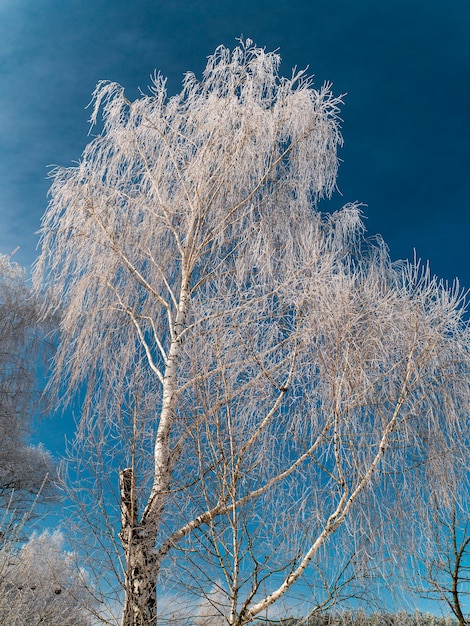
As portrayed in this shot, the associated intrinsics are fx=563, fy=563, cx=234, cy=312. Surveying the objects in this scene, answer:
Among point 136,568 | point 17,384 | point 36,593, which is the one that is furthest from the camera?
point 17,384

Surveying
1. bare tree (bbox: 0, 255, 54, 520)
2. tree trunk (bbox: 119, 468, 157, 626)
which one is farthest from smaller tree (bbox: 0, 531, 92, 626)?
bare tree (bbox: 0, 255, 54, 520)

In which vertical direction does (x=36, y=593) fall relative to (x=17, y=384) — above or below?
below

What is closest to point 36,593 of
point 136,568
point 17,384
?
point 17,384

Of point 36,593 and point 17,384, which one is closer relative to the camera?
point 36,593

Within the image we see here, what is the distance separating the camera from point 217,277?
21.2ft

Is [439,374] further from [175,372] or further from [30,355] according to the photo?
[30,355]

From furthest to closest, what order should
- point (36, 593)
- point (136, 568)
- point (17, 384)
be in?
1. point (17, 384)
2. point (36, 593)
3. point (136, 568)

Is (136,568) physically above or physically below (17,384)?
below

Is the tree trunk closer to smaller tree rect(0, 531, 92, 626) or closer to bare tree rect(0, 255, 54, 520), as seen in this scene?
smaller tree rect(0, 531, 92, 626)

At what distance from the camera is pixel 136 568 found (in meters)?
4.54

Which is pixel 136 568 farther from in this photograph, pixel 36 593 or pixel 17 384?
pixel 17 384

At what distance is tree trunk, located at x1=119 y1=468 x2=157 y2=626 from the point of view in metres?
4.38

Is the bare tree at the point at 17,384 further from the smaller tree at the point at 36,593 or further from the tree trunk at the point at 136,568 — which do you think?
the tree trunk at the point at 136,568

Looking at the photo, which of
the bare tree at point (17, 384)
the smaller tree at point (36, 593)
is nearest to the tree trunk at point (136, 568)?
the smaller tree at point (36, 593)
